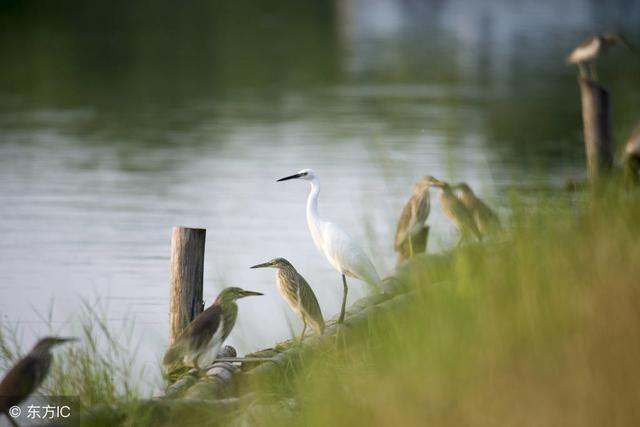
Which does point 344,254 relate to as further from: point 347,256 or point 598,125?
point 598,125

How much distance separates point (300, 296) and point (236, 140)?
1403cm

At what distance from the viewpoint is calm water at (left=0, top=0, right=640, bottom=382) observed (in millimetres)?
11130

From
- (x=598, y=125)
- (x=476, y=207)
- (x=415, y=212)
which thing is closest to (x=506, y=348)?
(x=415, y=212)

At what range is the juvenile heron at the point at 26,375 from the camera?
626cm

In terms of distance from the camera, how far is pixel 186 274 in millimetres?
7566

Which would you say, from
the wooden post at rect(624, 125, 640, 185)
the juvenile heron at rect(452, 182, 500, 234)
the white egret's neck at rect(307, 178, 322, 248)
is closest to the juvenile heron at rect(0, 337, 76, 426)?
the white egret's neck at rect(307, 178, 322, 248)

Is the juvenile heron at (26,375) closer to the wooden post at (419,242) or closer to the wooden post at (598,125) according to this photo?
the wooden post at (419,242)

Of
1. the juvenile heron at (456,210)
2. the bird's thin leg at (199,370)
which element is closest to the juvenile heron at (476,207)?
the juvenile heron at (456,210)

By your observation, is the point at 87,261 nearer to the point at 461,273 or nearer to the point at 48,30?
the point at 461,273

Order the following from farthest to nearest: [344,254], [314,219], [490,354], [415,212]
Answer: [415,212] < [314,219] < [344,254] < [490,354]

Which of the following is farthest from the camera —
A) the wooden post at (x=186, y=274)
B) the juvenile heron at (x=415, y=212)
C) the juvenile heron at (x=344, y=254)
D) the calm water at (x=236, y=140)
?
the calm water at (x=236, y=140)

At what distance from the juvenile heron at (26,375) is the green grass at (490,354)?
25 cm

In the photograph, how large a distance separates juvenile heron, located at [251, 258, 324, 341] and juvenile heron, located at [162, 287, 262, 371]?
1.72 feet

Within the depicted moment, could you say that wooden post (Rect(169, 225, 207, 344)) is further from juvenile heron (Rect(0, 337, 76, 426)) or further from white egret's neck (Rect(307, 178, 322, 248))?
juvenile heron (Rect(0, 337, 76, 426))
